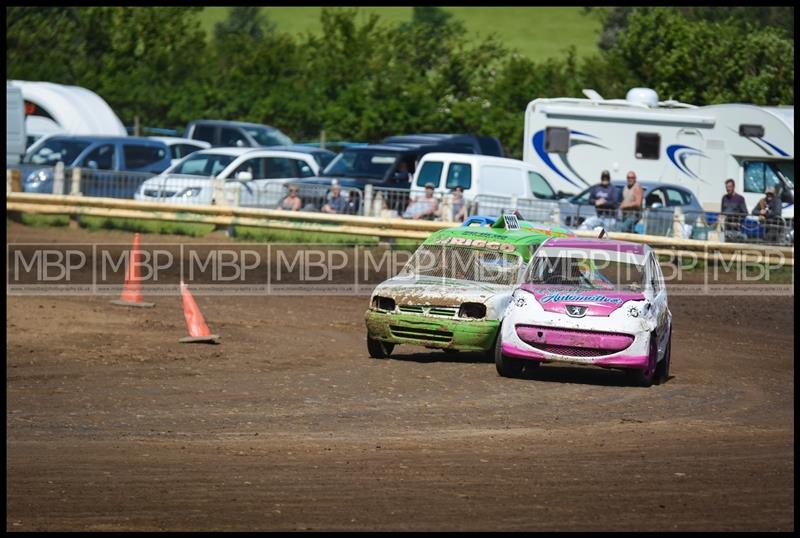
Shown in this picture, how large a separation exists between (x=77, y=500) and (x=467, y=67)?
1636 inches

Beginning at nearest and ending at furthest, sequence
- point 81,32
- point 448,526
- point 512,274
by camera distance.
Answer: point 448,526
point 512,274
point 81,32

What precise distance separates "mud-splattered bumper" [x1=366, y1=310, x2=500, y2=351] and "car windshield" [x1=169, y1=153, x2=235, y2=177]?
50.6 feet

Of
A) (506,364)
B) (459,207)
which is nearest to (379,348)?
(506,364)

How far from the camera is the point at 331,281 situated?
22.3 meters

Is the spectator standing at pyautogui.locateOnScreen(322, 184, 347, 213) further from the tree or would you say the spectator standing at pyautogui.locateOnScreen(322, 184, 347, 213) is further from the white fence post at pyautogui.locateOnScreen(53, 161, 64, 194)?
the tree

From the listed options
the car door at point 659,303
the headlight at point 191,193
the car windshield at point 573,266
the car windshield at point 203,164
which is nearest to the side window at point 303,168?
the car windshield at point 203,164

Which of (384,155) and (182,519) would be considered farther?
(384,155)

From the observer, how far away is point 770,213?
2511 centimetres

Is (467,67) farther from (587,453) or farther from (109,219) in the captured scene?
(587,453)

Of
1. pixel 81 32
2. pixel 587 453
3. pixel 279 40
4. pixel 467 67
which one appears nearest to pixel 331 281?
pixel 587 453

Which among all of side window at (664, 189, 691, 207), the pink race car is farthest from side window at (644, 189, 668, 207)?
the pink race car

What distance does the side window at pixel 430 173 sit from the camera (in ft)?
89.9

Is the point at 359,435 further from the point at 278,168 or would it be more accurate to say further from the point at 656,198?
the point at 278,168

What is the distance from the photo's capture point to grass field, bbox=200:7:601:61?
106 meters
